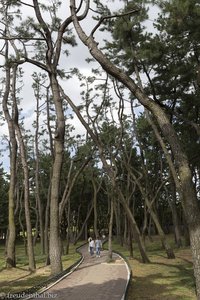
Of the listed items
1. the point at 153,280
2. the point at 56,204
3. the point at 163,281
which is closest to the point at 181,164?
the point at 56,204

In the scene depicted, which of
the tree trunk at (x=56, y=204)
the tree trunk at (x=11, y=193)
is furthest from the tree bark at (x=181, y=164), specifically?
→ the tree trunk at (x=11, y=193)

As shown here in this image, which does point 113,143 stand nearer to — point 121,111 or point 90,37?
point 121,111

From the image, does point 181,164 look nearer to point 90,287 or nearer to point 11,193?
point 90,287

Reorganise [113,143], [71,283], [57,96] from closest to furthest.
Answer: [71,283] → [57,96] → [113,143]

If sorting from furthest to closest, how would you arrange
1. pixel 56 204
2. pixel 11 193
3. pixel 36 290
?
1. pixel 11 193
2. pixel 56 204
3. pixel 36 290

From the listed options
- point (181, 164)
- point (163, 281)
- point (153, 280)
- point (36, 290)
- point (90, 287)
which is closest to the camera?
point (181, 164)

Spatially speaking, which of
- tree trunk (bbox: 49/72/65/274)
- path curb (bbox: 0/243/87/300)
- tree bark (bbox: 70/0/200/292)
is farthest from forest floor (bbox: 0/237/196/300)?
tree bark (bbox: 70/0/200/292)

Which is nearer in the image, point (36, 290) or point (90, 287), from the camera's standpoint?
point (36, 290)

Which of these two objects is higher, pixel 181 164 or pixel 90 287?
pixel 181 164

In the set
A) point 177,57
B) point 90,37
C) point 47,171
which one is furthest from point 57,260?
point 47,171

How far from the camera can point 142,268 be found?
18.9 metres

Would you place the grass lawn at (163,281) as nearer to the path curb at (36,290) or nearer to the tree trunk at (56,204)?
the path curb at (36,290)

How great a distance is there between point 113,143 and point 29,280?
18.3 metres

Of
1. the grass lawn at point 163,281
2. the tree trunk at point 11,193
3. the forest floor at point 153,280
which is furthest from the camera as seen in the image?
the tree trunk at point 11,193
